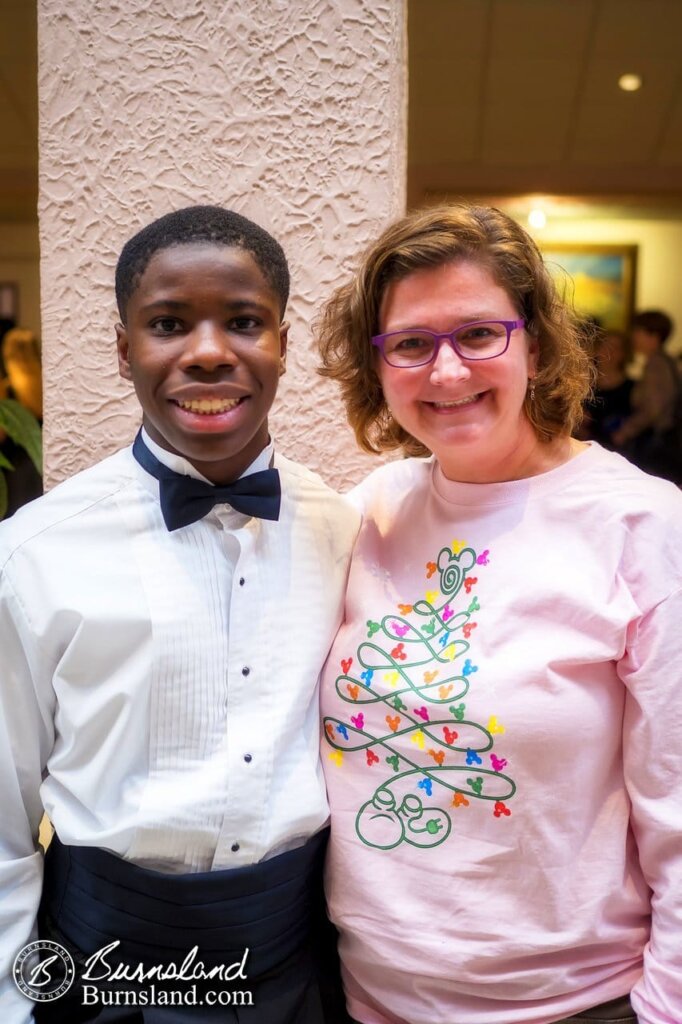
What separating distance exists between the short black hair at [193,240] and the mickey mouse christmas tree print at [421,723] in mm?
554

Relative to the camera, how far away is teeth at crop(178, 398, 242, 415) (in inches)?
51.7

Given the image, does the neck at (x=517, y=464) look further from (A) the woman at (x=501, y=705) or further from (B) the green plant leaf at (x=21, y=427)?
(B) the green plant leaf at (x=21, y=427)

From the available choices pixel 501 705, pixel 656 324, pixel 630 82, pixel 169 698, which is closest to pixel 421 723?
pixel 501 705

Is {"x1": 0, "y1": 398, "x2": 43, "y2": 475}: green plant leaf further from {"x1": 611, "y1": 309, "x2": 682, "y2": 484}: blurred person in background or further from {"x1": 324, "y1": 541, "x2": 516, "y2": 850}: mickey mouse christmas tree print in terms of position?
{"x1": 611, "y1": 309, "x2": 682, "y2": 484}: blurred person in background

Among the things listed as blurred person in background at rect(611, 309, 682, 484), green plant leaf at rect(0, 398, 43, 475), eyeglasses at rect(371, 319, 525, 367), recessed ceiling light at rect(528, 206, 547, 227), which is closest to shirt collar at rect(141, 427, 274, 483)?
eyeglasses at rect(371, 319, 525, 367)

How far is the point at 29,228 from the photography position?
6.63m

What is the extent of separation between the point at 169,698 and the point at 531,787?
541 millimetres

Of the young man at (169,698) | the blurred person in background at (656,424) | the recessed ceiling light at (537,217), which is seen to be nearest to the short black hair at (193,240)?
the young man at (169,698)

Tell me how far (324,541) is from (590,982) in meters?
0.78

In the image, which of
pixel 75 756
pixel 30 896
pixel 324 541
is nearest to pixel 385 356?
pixel 324 541

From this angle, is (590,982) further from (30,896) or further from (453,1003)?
(30,896)

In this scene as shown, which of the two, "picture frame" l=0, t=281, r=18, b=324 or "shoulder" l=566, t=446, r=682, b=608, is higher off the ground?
"picture frame" l=0, t=281, r=18, b=324

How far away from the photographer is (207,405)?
4.32 feet

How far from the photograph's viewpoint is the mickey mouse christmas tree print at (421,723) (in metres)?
1.34
